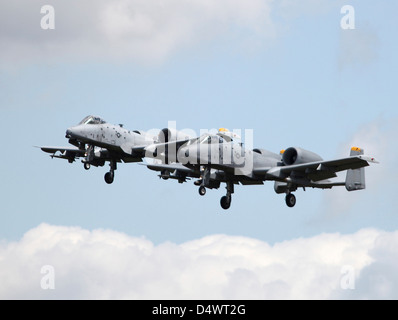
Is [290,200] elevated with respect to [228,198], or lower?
lower

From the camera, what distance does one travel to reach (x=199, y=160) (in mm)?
71625

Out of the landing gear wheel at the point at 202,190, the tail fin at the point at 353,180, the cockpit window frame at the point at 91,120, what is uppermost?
the cockpit window frame at the point at 91,120

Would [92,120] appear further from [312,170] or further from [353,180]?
[353,180]

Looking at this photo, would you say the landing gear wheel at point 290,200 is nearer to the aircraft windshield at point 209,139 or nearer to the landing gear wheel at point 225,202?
the landing gear wheel at point 225,202

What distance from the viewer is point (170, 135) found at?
79.2m

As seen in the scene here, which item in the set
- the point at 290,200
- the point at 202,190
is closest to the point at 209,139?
the point at 202,190

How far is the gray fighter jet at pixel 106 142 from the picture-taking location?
78312mm

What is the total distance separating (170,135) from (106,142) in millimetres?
4736

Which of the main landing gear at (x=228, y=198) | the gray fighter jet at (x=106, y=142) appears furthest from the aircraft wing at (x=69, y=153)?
the main landing gear at (x=228, y=198)
